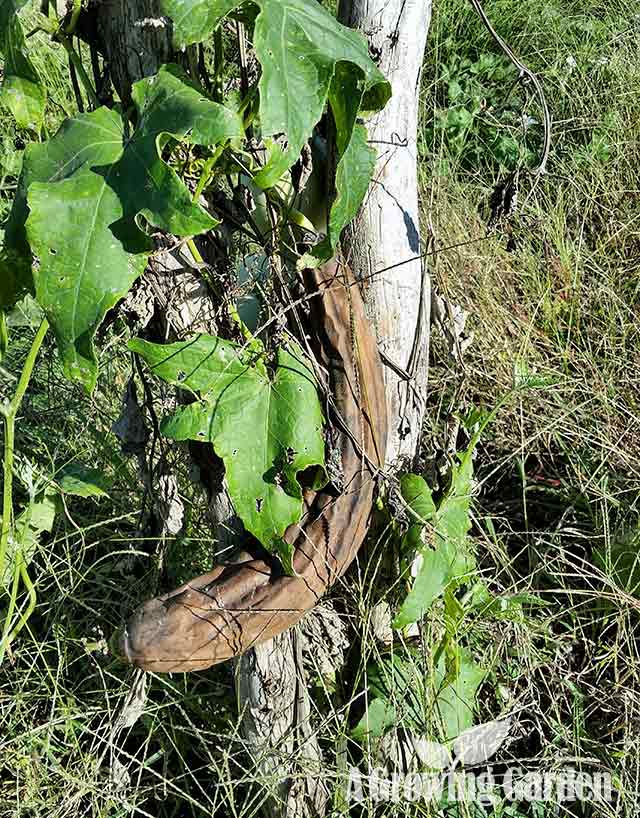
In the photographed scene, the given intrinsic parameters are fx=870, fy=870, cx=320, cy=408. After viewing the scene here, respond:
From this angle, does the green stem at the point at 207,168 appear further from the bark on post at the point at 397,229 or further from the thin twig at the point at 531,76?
the thin twig at the point at 531,76

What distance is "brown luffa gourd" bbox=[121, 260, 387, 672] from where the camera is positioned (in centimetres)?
128

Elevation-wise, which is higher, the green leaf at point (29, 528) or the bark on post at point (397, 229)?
the bark on post at point (397, 229)

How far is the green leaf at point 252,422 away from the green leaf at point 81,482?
450mm

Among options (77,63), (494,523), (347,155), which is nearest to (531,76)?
(347,155)

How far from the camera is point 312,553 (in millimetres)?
1320

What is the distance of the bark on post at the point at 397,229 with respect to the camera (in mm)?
1260

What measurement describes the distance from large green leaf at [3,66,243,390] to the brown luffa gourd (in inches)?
12.5

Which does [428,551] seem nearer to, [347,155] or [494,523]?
[347,155]

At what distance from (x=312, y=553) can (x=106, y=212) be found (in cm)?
59

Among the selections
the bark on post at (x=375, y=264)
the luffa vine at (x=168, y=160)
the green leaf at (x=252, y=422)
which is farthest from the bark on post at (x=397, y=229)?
the green leaf at (x=252, y=422)

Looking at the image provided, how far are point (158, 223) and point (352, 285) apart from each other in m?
0.39

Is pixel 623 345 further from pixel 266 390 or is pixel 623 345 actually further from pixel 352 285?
pixel 266 390

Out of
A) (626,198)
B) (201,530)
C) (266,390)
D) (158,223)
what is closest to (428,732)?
(201,530)

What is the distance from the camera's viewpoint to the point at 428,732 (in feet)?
5.15
